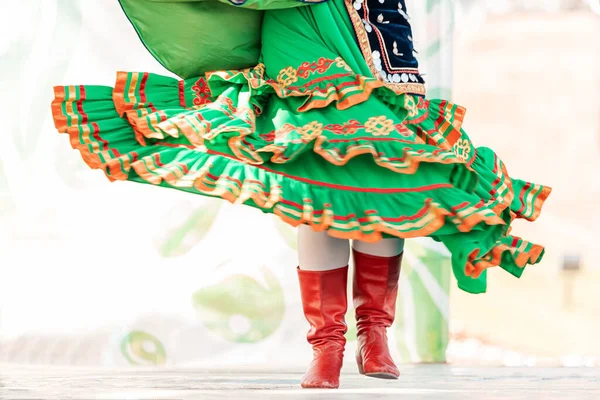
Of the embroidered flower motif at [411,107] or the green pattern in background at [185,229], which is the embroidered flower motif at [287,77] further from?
the green pattern in background at [185,229]

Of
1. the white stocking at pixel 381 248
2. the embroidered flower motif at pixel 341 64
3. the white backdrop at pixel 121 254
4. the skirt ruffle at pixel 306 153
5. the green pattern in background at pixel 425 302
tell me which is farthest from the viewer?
the green pattern in background at pixel 425 302

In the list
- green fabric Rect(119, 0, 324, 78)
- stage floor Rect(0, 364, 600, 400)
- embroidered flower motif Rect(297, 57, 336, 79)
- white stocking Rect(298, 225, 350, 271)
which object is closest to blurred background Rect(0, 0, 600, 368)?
stage floor Rect(0, 364, 600, 400)

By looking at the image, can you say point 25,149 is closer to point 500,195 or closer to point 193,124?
point 193,124

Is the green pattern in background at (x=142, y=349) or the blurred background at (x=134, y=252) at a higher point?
the blurred background at (x=134, y=252)

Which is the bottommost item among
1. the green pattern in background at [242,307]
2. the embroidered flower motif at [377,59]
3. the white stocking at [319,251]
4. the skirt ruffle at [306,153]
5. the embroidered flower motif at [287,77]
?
the green pattern in background at [242,307]

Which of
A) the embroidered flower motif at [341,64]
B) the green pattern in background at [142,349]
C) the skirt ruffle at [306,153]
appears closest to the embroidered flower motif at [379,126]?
the skirt ruffle at [306,153]

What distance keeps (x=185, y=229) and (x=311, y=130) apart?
4.27 ft

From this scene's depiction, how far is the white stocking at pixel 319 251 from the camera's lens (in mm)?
1841

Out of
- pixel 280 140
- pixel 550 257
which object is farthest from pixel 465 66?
pixel 280 140

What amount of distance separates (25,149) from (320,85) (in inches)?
57.8

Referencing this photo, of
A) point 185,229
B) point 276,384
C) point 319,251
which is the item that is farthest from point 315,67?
point 185,229

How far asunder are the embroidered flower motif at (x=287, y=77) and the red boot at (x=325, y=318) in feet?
1.38

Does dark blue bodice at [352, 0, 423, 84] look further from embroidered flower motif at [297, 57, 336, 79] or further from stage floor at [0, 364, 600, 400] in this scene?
stage floor at [0, 364, 600, 400]

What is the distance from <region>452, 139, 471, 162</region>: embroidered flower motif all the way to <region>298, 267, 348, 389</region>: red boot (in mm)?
381
